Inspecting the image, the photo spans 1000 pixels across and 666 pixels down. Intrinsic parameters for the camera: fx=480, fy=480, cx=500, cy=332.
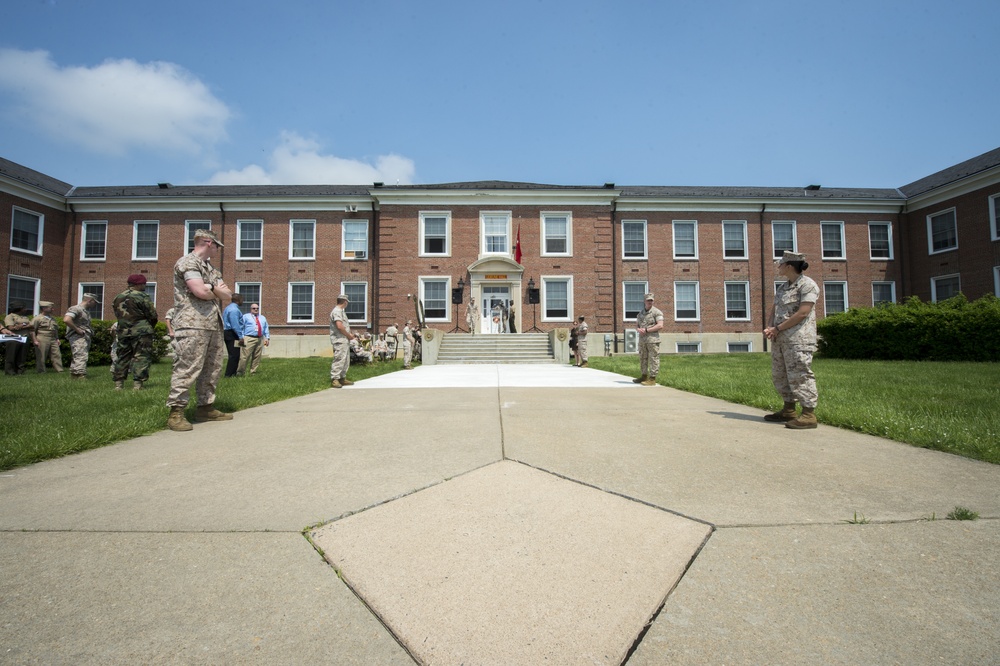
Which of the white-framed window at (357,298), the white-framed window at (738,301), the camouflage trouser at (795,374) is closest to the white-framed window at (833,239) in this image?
the white-framed window at (738,301)

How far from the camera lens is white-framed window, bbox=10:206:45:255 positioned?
2447cm

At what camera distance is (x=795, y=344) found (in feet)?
15.8

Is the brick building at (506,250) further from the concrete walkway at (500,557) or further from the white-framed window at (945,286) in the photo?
the concrete walkway at (500,557)

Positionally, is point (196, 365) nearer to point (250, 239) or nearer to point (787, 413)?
point (787, 413)

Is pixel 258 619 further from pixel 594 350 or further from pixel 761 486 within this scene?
pixel 594 350

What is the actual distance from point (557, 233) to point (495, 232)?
349 cm

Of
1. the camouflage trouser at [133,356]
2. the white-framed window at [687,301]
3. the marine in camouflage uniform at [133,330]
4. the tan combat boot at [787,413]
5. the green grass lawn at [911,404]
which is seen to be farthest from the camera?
the white-framed window at [687,301]

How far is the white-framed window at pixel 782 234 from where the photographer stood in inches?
1099

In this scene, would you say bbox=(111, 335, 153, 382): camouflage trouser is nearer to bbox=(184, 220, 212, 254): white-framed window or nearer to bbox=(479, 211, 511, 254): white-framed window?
bbox=(479, 211, 511, 254): white-framed window

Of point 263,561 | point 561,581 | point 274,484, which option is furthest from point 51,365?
point 561,581

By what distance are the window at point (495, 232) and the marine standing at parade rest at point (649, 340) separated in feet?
60.2

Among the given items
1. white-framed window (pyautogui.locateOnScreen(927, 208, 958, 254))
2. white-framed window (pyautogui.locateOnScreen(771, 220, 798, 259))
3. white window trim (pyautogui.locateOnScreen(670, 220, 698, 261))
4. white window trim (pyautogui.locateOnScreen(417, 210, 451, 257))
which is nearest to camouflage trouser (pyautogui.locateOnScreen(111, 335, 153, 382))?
white window trim (pyautogui.locateOnScreen(417, 210, 451, 257))

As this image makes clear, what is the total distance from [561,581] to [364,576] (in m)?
0.71

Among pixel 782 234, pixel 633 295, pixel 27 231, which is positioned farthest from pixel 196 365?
pixel 782 234
